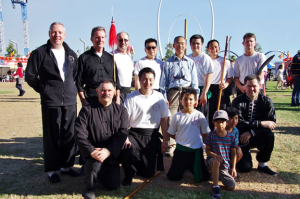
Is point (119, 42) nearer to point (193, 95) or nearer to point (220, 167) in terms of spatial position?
point (193, 95)

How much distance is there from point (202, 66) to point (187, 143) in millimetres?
1662

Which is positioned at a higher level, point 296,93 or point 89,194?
point 296,93

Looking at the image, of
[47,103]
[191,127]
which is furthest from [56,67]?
[191,127]

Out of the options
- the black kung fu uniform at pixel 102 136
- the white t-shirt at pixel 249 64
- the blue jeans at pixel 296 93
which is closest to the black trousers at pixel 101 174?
the black kung fu uniform at pixel 102 136

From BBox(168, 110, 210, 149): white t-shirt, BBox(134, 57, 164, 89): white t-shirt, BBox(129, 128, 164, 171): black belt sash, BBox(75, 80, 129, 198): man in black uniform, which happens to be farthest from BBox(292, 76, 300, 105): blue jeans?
BBox(75, 80, 129, 198): man in black uniform

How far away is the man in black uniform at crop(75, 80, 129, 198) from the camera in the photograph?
3.23 meters

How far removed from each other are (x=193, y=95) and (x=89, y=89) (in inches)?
61.4

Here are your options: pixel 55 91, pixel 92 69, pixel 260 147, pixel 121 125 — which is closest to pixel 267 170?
pixel 260 147

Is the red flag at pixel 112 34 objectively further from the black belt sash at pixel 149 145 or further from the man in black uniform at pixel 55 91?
the black belt sash at pixel 149 145

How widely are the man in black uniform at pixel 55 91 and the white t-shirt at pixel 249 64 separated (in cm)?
300

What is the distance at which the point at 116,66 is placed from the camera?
435 centimetres

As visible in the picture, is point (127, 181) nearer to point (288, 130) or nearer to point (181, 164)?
point (181, 164)

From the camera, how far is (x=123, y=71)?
14.8 feet

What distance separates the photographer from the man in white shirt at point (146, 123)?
3818mm
